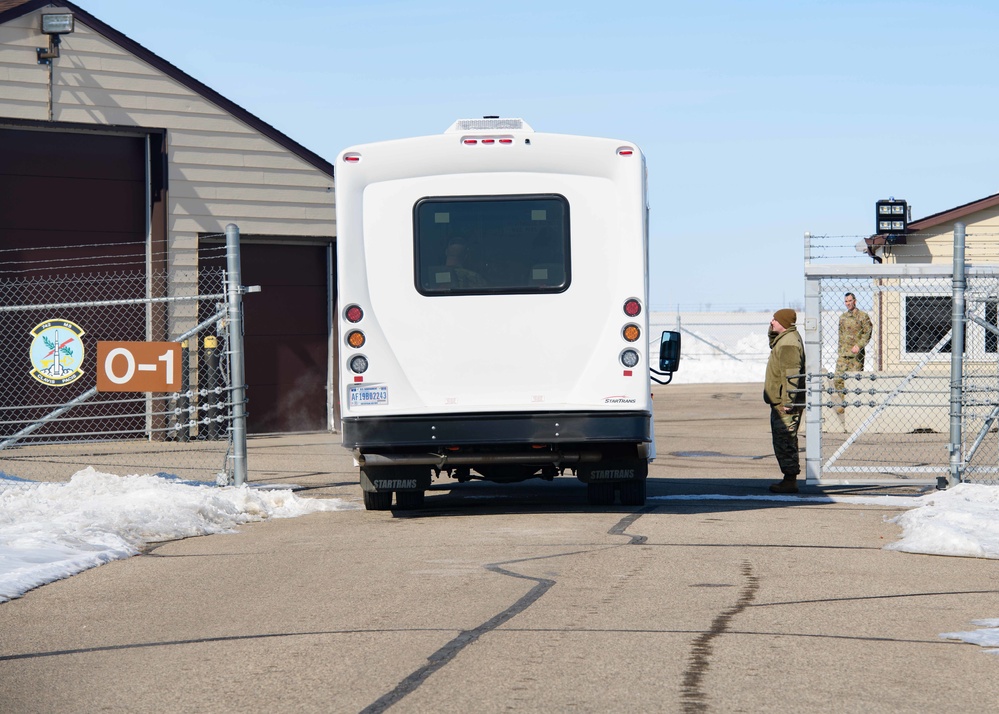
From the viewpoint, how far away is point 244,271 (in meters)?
19.7

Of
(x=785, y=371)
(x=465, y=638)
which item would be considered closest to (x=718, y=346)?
(x=785, y=371)

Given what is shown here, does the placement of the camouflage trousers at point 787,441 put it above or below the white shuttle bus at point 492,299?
below

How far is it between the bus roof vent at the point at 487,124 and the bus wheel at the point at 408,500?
3.06m

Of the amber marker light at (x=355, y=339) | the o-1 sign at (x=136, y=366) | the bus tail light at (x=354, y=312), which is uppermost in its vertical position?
the bus tail light at (x=354, y=312)

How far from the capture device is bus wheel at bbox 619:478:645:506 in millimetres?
11211

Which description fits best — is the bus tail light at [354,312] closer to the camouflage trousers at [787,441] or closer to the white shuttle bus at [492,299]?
the white shuttle bus at [492,299]

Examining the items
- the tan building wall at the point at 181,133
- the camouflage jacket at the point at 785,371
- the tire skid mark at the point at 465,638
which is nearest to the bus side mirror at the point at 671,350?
the camouflage jacket at the point at 785,371

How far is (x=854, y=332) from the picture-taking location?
1972 cm

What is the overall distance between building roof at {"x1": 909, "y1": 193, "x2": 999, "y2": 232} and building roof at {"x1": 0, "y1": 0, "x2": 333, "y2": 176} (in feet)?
32.2

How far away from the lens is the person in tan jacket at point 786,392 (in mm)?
12805

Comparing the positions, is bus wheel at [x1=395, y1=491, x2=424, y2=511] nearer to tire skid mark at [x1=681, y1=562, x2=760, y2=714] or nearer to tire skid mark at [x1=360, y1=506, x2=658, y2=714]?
tire skid mark at [x1=360, y1=506, x2=658, y2=714]

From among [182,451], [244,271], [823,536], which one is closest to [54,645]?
[823,536]

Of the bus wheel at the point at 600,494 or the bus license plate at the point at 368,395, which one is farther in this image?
the bus wheel at the point at 600,494

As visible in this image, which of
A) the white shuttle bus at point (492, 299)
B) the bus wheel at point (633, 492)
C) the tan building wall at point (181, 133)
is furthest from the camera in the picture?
the tan building wall at point (181, 133)
